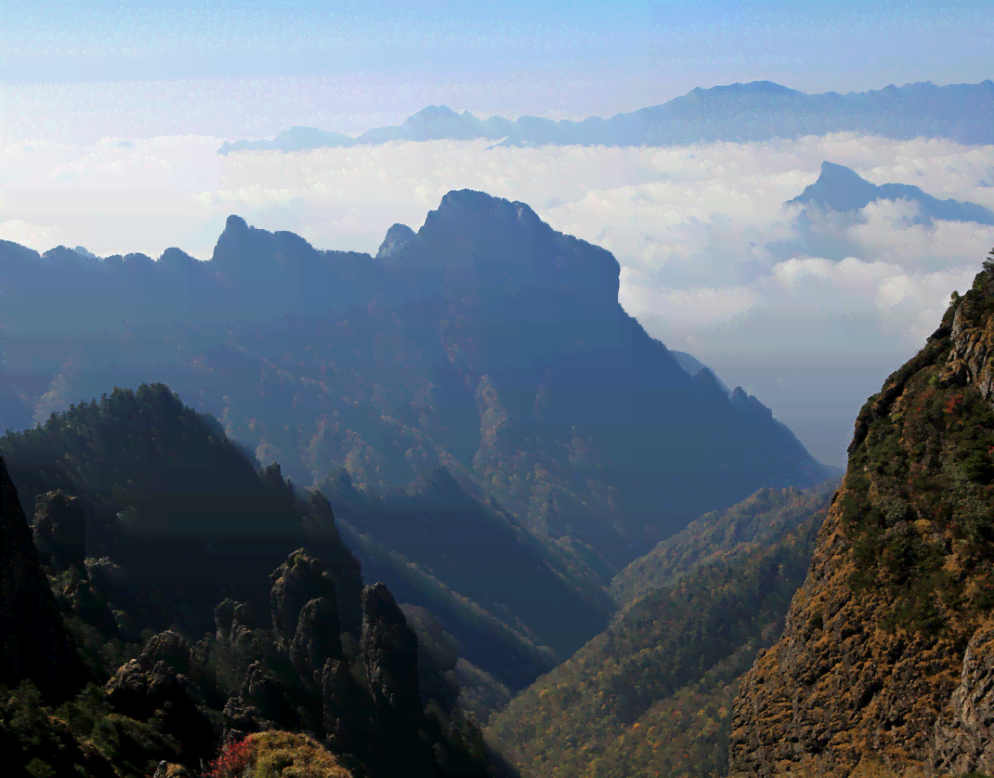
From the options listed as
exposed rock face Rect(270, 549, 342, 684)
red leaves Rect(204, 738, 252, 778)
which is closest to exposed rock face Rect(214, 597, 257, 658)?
exposed rock face Rect(270, 549, 342, 684)

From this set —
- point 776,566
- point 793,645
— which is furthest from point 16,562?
point 776,566

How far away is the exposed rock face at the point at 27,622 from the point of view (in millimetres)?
53969

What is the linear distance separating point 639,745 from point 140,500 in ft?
380

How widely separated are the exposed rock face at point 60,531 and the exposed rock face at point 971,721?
9257 cm

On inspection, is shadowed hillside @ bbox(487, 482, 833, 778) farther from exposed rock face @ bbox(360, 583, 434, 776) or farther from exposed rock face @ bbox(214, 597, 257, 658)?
exposed rock face @ bbox(214, 597, 257, 658)

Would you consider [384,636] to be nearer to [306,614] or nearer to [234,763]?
[306,614]

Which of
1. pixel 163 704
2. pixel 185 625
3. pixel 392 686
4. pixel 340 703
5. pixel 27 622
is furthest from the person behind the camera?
pixel 185 625

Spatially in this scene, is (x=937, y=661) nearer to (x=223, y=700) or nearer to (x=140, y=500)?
(x=223, y=700)

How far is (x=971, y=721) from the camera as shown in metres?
33.8

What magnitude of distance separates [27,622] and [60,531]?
117ft

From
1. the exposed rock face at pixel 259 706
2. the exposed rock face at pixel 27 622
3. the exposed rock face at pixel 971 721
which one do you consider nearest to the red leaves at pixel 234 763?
the exposed rock face at pixel 27 622

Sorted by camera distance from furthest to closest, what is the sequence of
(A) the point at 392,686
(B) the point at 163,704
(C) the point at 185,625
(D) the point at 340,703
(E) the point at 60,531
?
(C) the point at 185,625
(A) the point at 392,686
(E) the point at 60,531
(D) the point at 340,703
(B) the point at 163,704

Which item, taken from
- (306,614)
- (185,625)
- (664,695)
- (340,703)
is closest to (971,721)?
(340,703)

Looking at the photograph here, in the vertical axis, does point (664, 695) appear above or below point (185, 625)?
below
